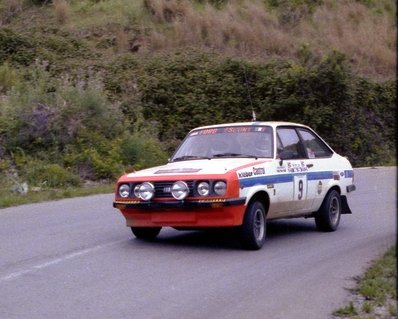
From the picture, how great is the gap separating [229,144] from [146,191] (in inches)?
63.0

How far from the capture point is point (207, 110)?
2539 centimetres

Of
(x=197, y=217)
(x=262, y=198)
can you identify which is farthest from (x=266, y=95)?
(x=197, y=217)

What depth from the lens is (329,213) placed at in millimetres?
12078

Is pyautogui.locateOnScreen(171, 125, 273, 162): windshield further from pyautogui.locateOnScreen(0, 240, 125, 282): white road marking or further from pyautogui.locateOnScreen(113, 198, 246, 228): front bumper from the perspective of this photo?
pyautogui.locateOnScreen(0, 240, 125, 282): white road marking

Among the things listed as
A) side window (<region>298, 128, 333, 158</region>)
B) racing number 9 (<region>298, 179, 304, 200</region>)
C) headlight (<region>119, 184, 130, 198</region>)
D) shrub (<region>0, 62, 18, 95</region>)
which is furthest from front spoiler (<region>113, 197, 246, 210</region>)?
shrub (<region>0, 62, 18, 95</region>)

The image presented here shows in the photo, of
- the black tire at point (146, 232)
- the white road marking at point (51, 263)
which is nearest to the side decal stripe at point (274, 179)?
the black tire at point (146, 232)

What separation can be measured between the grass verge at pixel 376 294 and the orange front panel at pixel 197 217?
1.72m

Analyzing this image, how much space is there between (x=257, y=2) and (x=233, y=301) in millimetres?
29482

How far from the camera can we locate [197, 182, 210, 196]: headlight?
9820 millimetres

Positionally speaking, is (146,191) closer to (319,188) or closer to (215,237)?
(215,237)

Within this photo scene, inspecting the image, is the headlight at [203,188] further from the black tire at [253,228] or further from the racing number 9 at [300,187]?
the racing number 9 at [300,187]

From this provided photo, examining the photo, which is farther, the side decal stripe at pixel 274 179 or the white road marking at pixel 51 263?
the side decal stripe at pixel 274 179

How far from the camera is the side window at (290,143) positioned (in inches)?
444

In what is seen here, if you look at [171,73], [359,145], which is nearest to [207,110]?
[171,73]
